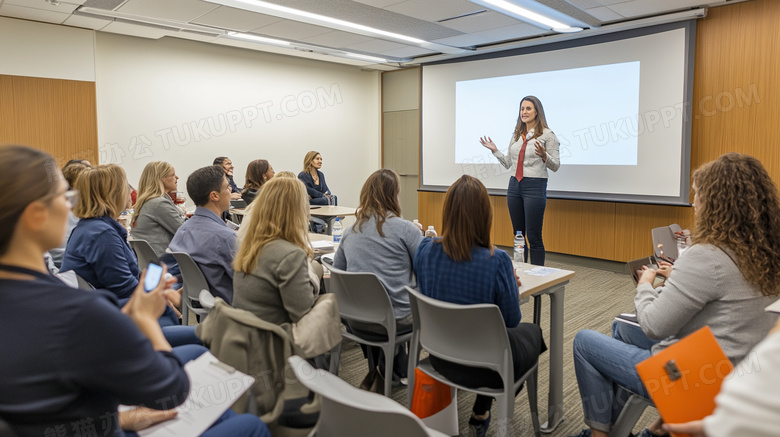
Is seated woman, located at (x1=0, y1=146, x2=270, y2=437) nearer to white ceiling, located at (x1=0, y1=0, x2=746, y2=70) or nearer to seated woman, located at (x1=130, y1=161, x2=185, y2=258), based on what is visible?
seated woman, located at (x1=130, y1=161, x2=185, y2=258)

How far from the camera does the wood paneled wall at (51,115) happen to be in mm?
5449

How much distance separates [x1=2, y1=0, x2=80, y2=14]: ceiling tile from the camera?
475 centimetres

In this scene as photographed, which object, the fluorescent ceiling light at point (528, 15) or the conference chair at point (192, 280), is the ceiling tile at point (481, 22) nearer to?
the fluorescent ceiling light at point (528, 15)

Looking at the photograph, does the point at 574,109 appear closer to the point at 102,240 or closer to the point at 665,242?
the point at 665,242

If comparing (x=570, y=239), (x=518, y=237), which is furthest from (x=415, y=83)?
(x=518, y=237)

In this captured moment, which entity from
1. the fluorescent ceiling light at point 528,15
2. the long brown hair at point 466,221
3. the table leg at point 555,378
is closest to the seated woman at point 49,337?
the long brown hair at point 466,221

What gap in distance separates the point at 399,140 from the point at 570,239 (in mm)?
3546

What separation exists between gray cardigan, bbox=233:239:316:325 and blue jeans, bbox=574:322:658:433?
1.12 m

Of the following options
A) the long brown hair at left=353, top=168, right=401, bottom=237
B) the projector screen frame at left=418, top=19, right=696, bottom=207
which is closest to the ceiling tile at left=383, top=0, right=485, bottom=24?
the projector screen frame at left=418, top=19, right=696, bottom=207

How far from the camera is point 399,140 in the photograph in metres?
8.69

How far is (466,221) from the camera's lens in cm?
202

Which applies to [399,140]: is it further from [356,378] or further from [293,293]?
[293,293]

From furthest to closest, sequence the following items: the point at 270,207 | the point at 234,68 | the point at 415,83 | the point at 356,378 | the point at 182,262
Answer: the point at 415,83 → the point at 234,68 → the point at 356,378 → the point at 182,262 → the point at 270,207

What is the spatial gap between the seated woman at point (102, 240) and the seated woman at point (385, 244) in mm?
1062
